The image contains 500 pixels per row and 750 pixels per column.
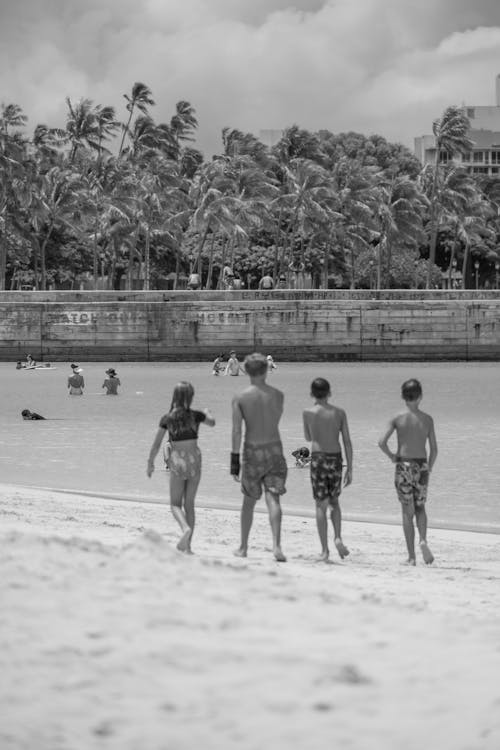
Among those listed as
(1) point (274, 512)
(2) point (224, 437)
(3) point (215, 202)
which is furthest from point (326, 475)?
(3) point (215, 202)

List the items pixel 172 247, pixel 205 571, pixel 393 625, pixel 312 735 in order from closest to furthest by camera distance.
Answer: pixel 312 735 < pixel 393 625 < pixel 205 571 < pixel 172 247

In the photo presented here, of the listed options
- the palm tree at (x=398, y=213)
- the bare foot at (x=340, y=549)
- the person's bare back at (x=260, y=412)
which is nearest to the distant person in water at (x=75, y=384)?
the bare foot at (x=340, y=549)

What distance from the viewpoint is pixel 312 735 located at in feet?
17.6

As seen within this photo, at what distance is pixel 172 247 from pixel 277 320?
3417 cm

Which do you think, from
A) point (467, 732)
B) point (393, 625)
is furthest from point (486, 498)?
point (467, 732)

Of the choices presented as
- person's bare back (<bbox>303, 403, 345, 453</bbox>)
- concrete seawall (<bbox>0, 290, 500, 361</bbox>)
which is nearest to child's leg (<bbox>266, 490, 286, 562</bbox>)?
person's bare back (<bbox>303, 403, 345, 453</bbox>)

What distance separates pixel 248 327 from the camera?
2445 inches

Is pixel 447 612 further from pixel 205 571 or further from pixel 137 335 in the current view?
pixel 137 335

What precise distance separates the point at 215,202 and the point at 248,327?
17.0 m

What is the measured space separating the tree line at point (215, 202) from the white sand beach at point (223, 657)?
229 ft

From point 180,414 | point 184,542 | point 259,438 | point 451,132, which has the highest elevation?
point 451,132

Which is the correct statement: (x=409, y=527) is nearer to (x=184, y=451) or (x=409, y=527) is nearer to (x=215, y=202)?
(x=184, y=451)

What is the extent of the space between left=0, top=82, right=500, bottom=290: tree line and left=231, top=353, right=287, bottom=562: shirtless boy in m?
67.3

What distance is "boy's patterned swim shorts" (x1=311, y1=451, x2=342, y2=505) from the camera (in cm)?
1048
